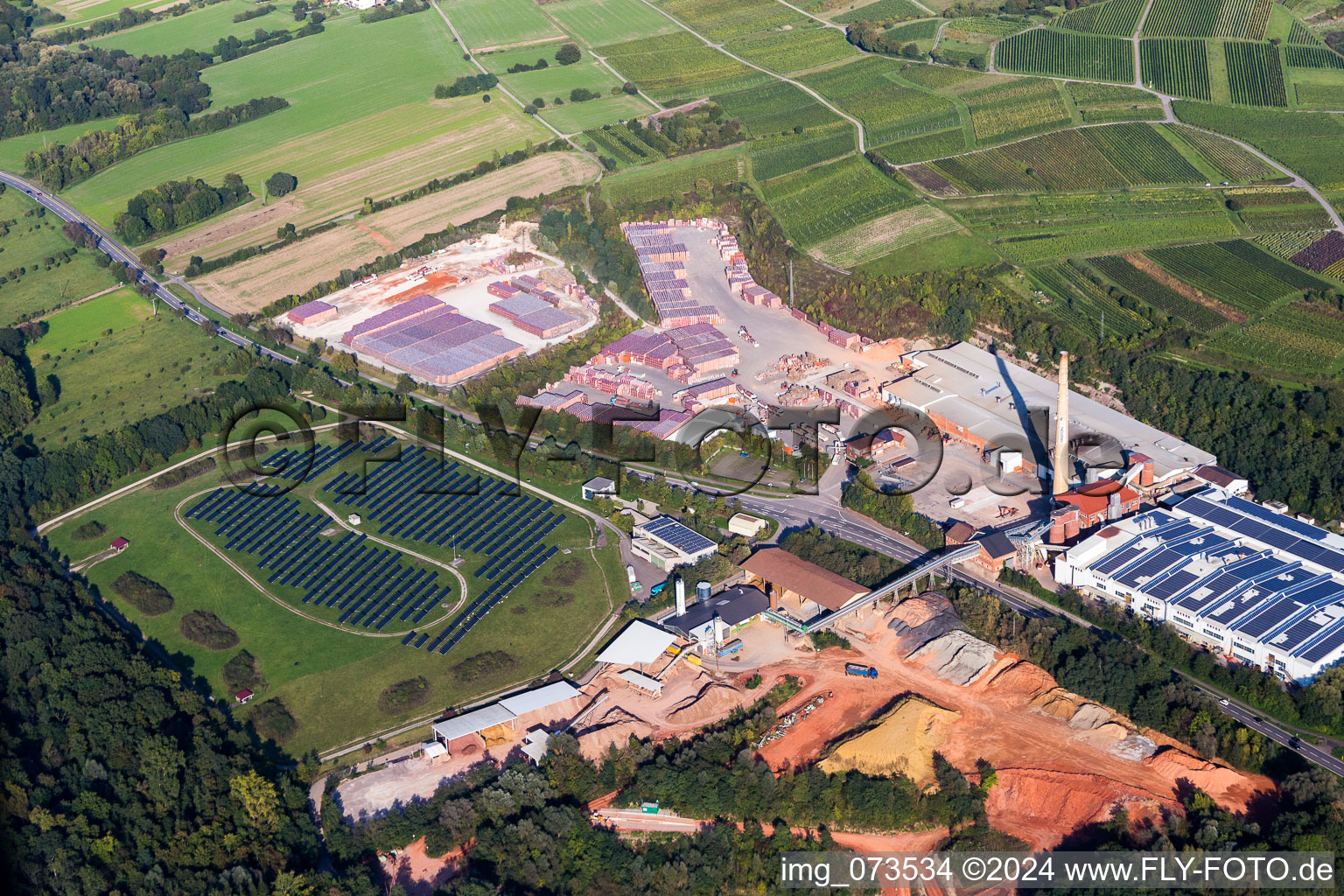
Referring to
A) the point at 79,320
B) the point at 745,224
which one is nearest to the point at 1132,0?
the point at 745,224

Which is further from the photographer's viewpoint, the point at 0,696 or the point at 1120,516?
the point at 1120,516

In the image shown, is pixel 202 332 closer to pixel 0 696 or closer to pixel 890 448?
pixel 0 696

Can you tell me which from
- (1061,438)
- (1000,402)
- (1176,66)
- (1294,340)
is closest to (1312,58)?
(1176,66)

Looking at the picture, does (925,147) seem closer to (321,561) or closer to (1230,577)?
(1230,577)

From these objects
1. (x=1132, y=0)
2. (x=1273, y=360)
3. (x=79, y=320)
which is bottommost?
(x=79, y=320)

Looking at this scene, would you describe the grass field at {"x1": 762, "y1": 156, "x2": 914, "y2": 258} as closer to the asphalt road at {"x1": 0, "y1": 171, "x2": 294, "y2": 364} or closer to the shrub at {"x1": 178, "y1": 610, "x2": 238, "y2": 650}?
the asphalt road at {"x1": 0, "y1": 171, "x2": 294, "y2": 364}

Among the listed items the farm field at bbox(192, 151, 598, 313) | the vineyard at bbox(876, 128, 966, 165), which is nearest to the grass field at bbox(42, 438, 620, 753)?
the farm field at bbox(192, 151, 598, 313)
